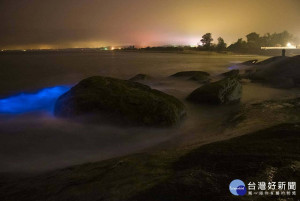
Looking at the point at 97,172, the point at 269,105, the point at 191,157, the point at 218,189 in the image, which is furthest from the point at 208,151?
the point at 269,105

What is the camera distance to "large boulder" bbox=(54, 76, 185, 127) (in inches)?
234

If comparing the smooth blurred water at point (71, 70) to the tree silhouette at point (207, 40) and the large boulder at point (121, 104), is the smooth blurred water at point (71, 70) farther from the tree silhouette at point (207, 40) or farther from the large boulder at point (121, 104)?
the tree silhouette at point (207, 40)

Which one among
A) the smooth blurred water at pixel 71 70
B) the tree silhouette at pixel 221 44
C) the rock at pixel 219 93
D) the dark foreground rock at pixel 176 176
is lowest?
Answer: the dark foreground rock at pixel 176 176

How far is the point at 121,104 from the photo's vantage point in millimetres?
6137

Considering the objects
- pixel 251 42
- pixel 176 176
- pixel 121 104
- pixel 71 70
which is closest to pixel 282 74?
pixel 121 104

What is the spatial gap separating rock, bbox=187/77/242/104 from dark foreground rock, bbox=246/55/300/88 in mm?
4309

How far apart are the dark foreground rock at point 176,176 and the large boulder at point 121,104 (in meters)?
2.36

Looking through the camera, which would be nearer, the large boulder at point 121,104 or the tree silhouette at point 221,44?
the large boulder at point 121,104

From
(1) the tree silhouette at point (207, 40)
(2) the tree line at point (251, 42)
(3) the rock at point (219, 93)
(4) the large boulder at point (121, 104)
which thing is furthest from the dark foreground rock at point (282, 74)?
(1) the tree silhouette at point (207, 40)

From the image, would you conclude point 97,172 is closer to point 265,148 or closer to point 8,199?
point 8,199

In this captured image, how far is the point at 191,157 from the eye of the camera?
132 inches

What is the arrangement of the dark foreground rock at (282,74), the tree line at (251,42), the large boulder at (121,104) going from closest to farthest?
the large boulder at (121,104) < the dark foreground rock at (282,74) < the tree line at (251,42)

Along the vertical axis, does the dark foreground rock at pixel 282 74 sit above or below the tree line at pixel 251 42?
below

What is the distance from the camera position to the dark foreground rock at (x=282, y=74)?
11.5 meters
